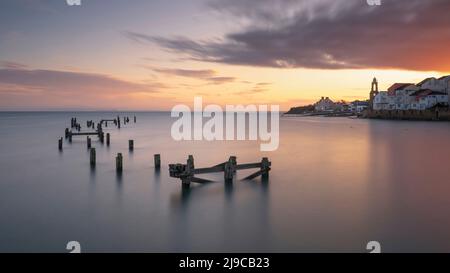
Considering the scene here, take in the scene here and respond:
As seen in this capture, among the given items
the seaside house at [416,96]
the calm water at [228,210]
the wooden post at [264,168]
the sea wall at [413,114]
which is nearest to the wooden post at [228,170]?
the calm water at [228,210]

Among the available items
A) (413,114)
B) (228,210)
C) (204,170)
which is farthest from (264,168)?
(413,114)

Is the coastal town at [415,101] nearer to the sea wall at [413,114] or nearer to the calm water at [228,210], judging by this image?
the sea wall at [413,114]

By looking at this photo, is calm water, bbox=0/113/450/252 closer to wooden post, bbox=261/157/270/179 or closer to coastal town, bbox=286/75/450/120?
wooden post, bbox=261/157/270/179

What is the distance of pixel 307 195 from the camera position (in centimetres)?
1641

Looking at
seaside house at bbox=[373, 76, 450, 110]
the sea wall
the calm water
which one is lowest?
the calm water

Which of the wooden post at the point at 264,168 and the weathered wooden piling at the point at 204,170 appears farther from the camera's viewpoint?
the wooden post at the point at 264,168

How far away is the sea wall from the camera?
274 ft

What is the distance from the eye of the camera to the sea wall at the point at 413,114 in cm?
8344

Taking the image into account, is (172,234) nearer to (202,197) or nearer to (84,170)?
(202,197)

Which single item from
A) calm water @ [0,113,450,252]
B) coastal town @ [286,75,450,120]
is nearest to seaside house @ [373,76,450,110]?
coastal town @ [286,75,450,120]

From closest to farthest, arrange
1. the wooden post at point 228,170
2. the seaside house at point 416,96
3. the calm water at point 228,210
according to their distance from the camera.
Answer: the calm water at point 228,210 < the wooden post at point 228,170 < the seaside house at point 416,96

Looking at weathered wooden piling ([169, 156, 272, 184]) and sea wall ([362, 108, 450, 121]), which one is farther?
sea wall ([362, 108, 450, 121])

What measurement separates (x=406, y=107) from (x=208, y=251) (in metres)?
108
